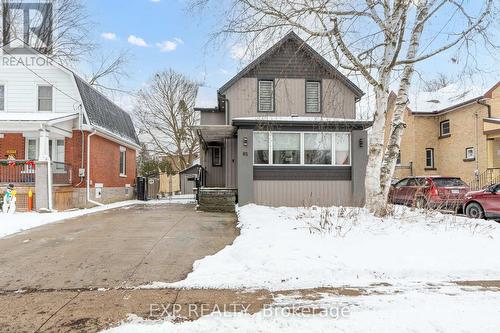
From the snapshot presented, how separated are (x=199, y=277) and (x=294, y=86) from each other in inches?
451

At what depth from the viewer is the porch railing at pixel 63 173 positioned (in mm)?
14664

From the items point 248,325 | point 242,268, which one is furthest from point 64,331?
point 242,268

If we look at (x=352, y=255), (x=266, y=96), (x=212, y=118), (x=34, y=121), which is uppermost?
(x=266, y=96)

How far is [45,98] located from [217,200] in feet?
30.5

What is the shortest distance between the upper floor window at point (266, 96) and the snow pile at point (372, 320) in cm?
1141

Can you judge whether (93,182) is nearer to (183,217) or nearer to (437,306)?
(183,217)

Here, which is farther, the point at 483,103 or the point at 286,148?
the point at 483,103

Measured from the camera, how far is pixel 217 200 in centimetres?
1334

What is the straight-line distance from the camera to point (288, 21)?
842cm

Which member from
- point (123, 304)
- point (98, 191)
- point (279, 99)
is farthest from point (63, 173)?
point (123, 304)

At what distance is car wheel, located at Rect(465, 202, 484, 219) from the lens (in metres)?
11.8

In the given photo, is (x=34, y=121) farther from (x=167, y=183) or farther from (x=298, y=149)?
(x=167, y=183)

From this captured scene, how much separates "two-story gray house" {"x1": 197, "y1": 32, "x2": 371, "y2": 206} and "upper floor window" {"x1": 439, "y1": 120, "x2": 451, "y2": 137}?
1290 cm

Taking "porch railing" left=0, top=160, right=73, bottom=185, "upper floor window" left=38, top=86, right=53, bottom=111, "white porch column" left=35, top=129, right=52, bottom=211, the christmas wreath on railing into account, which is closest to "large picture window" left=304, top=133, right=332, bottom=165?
"white porch column" left=35, top=129, right=52, bottom=211
